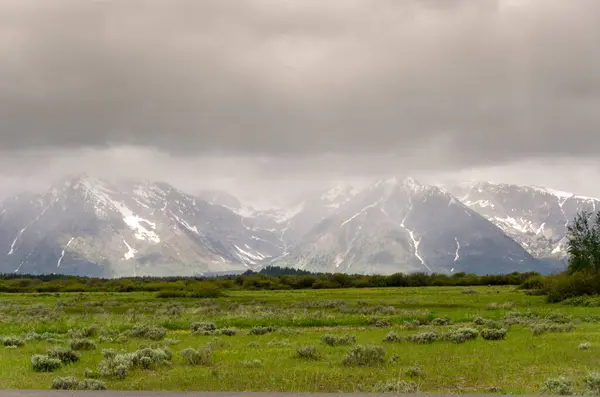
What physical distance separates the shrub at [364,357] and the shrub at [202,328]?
1801 centimetres

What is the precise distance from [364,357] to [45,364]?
13.3 metres

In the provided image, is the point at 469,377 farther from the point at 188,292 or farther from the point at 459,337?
the point at 188,292

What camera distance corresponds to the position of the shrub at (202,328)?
145 ft

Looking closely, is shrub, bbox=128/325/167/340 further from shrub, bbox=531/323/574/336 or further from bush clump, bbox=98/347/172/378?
shrub, bbox=531/323/574/336

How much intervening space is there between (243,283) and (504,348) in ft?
480

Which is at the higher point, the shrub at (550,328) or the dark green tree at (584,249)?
the dark green tree at (584,249)

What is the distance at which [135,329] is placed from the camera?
141ft

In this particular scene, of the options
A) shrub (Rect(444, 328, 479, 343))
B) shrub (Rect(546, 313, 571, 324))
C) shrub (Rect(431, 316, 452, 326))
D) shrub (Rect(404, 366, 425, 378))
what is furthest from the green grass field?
shrub (Rect(431, 316, 452, 326))

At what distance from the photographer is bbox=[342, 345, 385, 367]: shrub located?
1093 inches

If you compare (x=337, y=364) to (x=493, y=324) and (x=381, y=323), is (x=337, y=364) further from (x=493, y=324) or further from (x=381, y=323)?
(x=381, y=323)

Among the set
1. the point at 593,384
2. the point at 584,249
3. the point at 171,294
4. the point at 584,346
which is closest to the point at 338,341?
the point at 584,346

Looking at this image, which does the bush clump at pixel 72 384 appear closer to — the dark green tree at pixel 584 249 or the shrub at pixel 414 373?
the shrub at pixel 414 373

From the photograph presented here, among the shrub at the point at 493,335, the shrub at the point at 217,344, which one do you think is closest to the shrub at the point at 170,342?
the shrub at the point at 217,344

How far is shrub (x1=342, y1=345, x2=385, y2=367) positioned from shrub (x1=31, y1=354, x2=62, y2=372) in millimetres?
12039
